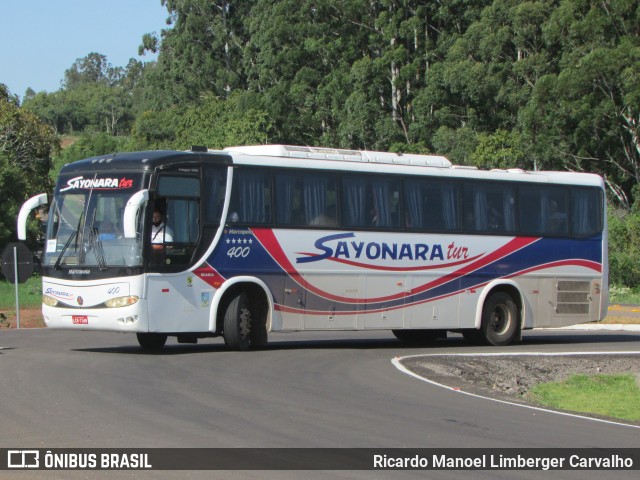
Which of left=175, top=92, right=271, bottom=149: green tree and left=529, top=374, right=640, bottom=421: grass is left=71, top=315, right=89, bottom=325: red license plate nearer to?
left=529, top=374, right=640, bottom=421: grass

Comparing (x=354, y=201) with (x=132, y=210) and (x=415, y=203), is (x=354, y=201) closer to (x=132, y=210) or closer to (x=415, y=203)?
(x=415, y=203)

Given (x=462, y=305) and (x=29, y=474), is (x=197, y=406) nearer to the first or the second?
(x=29, y=474)

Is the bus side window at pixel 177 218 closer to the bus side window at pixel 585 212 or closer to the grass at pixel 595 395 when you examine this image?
the grass at pixel 595 395

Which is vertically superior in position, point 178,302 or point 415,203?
point 415,203

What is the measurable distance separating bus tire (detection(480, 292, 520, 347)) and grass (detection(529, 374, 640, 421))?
16.6 ft

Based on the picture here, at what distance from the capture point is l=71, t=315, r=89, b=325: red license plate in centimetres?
1989

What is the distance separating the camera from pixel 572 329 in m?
34.7

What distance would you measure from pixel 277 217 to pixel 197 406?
8.75 m

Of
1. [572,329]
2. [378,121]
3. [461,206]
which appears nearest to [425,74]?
[378,121]

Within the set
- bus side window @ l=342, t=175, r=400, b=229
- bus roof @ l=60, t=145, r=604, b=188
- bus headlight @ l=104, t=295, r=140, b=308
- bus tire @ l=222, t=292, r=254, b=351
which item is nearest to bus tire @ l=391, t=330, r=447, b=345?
bus side window @ l=342, t=175, r=400, b=229

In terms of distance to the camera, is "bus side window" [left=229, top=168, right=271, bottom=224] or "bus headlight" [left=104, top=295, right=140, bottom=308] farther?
"bus side window" [left=229, top=168, right=271, bottom=224]

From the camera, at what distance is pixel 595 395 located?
17.6 meters

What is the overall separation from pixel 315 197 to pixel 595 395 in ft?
23.1

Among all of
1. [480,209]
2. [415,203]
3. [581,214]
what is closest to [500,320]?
[480,209]
